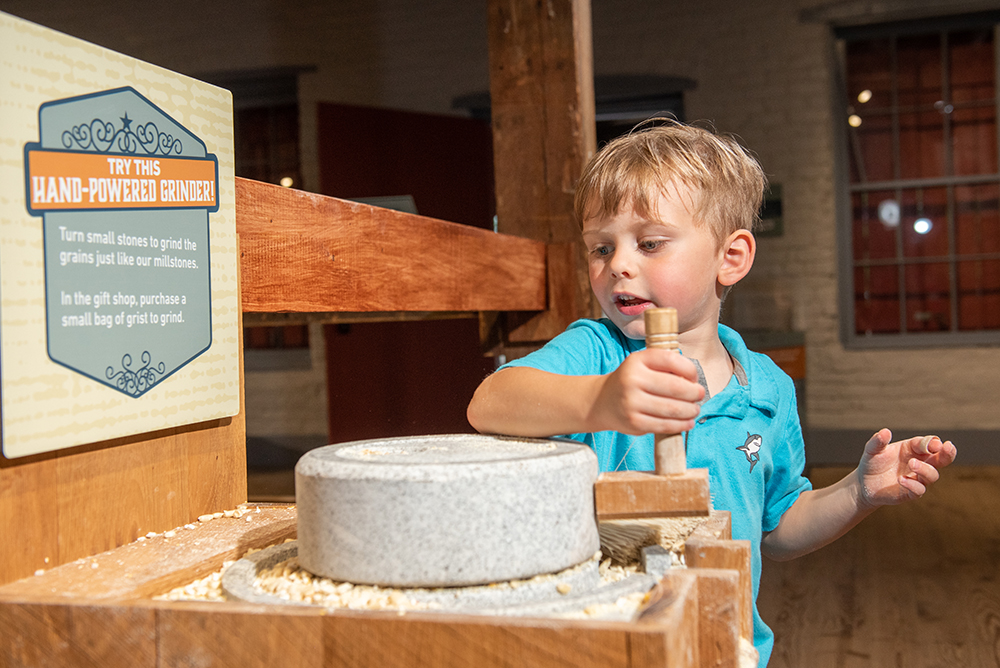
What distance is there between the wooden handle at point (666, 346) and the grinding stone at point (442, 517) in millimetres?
73

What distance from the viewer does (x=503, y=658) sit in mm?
465

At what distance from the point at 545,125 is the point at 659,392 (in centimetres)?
125

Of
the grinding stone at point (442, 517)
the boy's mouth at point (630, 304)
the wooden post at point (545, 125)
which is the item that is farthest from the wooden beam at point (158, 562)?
the wooden post at point (545, 125)

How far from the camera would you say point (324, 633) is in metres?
0.49

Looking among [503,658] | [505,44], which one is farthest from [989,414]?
[503,658]

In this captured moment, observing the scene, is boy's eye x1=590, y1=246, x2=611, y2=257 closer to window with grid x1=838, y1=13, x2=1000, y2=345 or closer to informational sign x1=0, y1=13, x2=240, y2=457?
informational sign x1=0, y1=13, x2=240, y2=457

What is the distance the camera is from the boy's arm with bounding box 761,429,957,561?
91 cm

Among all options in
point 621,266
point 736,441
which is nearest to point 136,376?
point 621,266

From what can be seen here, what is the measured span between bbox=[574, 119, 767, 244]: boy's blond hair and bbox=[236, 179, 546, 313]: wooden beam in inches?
11.2

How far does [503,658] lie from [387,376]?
465cm

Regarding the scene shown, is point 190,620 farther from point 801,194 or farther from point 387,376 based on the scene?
point 801,194

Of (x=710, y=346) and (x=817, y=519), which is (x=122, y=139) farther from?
(x=817, y=519)

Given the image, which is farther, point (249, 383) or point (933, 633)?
point (249, 383)

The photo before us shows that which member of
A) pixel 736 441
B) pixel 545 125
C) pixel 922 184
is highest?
pixel 922 184
